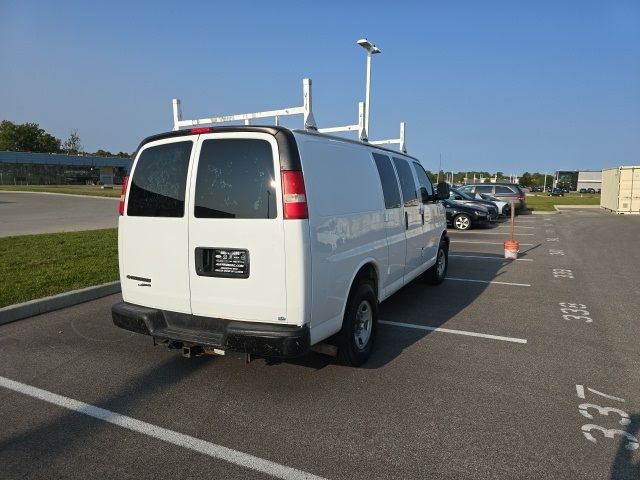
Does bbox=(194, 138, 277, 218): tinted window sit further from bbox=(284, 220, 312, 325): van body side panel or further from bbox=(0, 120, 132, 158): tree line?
bbox=(0, 120, 132, 158): tree line

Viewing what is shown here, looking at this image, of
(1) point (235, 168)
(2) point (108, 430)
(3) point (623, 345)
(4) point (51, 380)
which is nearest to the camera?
(2) point (108, 430)

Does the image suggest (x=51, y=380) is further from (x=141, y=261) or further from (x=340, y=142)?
(x=340, y=142)

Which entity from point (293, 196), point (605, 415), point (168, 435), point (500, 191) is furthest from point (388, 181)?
point (500, 191)

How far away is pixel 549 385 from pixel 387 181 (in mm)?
2536

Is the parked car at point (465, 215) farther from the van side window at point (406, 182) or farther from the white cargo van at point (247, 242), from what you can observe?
the white cargo van at point (247, 242)

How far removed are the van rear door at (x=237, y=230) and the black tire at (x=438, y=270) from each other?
4614 millimetres

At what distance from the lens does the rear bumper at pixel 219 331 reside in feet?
10.4

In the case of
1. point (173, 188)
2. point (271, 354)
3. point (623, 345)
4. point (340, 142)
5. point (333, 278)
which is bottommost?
point (623, 345)

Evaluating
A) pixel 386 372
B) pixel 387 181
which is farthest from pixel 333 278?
pixel 387 181

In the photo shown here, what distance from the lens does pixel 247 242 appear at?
323cm

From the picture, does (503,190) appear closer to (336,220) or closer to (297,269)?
(336,220)

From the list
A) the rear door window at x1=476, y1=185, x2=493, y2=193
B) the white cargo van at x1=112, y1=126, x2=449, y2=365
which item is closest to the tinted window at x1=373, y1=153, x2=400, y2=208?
the white cargo van at x1=112, y1=126, x2=449, y2=365

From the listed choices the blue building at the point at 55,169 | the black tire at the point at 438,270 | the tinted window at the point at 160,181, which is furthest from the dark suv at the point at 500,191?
the blue building at the point at 55,169

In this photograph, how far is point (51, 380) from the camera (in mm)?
3830
